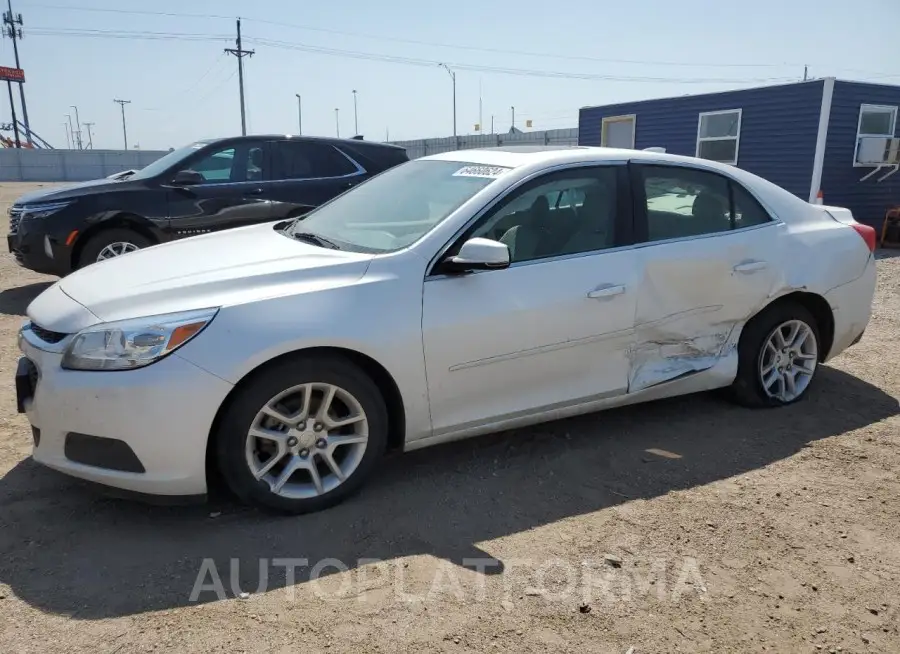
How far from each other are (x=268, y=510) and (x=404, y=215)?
1611 mm

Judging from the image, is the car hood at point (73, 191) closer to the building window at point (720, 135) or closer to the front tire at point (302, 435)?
the front tire at point (302, 435)

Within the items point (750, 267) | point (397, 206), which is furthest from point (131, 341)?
point (750, 267)

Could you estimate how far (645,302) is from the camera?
149 inches

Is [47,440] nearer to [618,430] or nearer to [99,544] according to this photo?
[99,544]

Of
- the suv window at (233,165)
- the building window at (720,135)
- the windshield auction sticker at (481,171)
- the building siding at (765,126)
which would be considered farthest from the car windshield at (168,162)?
the building window at (720,135)

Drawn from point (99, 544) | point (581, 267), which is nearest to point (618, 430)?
point (581, 267)

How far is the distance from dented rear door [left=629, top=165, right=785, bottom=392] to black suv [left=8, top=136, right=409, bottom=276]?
15.5 feet

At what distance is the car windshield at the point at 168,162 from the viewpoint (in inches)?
295

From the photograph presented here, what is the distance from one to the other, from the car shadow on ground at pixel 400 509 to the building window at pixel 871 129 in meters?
11.7

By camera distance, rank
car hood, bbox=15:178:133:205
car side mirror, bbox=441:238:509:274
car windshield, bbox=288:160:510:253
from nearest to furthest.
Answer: car side mirror, bbox=441:238:509:274 < car windshield, bbox=288:160:510:253 < car hood, bbox=15:178:133:205

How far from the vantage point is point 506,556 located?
114 inches

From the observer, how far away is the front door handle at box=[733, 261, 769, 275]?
412 cm

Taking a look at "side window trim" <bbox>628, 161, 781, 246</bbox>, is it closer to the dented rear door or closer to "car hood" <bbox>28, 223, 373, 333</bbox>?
the dented rear door

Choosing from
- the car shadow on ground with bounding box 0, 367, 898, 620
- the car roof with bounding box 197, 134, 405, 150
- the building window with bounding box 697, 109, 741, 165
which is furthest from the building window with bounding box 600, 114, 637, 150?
the car shadow on ground with bounding box 0, 367, 898, 620
